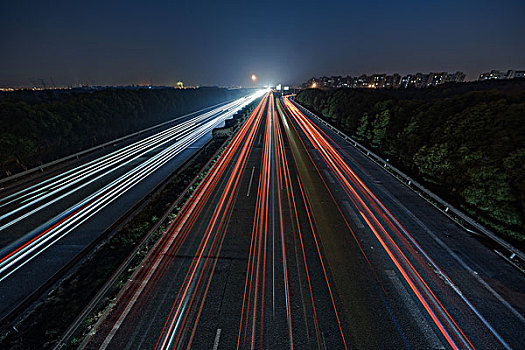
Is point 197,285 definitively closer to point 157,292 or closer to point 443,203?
point 157,292

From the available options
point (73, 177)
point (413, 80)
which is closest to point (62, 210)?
point (73, 177)

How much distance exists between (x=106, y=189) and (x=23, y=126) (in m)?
16.4

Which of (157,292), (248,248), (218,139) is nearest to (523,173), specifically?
(248,248)

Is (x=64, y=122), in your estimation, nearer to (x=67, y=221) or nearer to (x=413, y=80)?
(x=67, y=221)

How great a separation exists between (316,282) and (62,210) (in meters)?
19.8

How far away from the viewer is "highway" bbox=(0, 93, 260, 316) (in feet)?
37.3

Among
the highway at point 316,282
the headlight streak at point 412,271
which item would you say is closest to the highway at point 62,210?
the highway at point 316,282

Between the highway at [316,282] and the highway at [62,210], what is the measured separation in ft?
18.7

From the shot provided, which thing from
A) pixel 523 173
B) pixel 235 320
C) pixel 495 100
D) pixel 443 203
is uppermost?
pixel 495 100

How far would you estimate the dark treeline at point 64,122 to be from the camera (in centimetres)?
2386

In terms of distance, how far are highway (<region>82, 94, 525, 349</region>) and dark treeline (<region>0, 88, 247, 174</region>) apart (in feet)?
80.7

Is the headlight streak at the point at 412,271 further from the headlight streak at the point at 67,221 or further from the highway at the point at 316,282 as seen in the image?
the headlight streak at the point at 67,221

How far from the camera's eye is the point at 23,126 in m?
24.8

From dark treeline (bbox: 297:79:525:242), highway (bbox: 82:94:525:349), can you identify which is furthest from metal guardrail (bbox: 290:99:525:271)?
dark treeline (bbox: 297:79:525:242)
